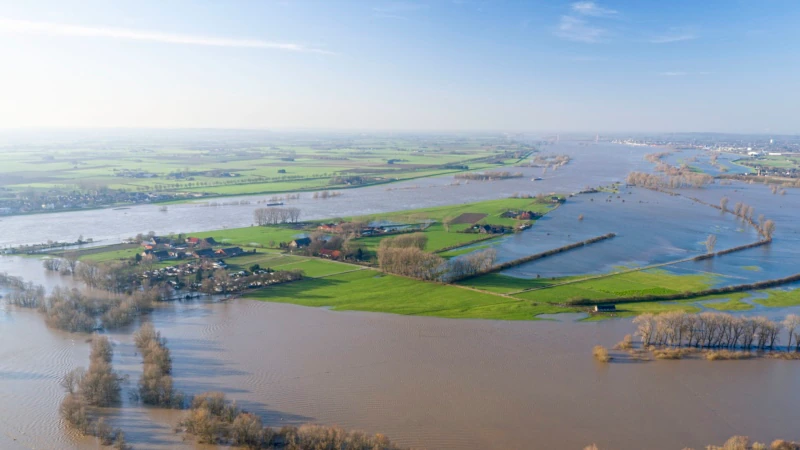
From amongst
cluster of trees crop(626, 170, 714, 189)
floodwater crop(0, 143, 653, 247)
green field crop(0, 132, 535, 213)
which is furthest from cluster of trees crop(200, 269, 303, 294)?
cluster of trees crop(626, 170, 714, 189)

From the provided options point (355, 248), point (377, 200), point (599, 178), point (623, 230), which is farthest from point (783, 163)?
point (355, 248)

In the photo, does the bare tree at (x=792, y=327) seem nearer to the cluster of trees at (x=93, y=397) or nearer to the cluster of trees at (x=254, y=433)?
the cluster of trees at (x=254, y=433)

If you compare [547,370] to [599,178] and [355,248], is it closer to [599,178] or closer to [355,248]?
[355,248]

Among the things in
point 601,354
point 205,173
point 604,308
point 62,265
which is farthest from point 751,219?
point 205,173

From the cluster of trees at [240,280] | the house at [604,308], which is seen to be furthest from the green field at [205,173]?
the house at [604,308]

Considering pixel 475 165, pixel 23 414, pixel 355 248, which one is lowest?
pixel 23 414

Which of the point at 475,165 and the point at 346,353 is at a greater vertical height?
the point at 475,165

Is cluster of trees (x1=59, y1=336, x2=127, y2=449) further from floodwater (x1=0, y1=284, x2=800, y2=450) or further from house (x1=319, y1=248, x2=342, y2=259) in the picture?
house (x1=319, y1=248, x2=342, y2=259)
